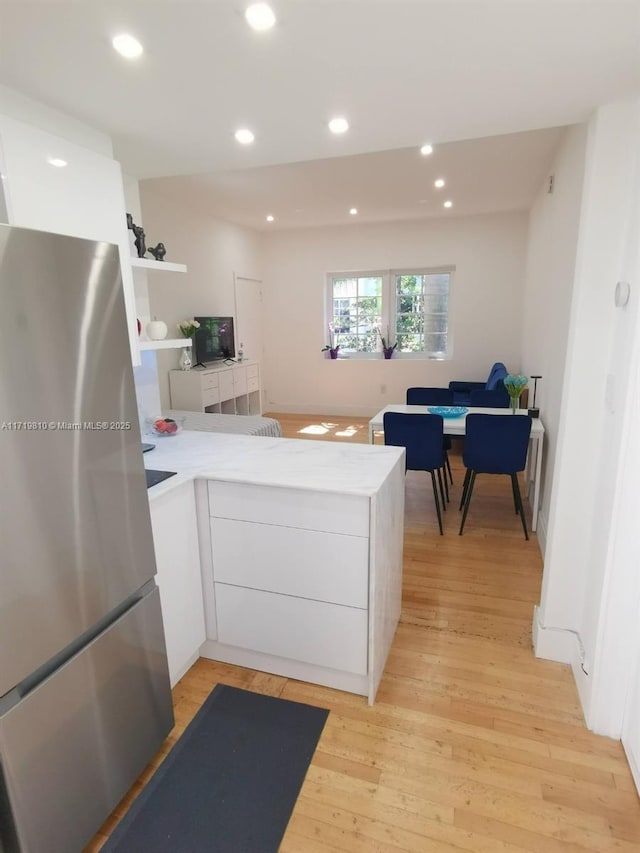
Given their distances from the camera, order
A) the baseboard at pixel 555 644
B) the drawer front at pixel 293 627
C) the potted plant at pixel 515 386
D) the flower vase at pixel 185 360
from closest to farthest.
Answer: the drawer front at pixel 293 627 → the baseboard at pixel 555 644 → the potted plant at pixel 515 386 → the flower vase at pixel 185 360

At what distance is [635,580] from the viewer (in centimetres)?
158

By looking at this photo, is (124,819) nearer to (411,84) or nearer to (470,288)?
(411,84)

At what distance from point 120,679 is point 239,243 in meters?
6.21

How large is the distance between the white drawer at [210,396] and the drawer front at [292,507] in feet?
11.7

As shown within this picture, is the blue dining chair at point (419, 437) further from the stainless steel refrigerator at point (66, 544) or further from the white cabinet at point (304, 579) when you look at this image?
the stainless steel refrigerator at point (66, 544)

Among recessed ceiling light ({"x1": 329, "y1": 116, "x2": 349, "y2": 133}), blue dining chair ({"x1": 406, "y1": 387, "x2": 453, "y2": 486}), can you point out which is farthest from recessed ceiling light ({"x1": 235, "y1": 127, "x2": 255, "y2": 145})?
blue dining chair ({"x1": 406, "y1": 387, "x2": 453, "y2": 486})

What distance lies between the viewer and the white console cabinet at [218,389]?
533cm

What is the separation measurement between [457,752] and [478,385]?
4.91 m

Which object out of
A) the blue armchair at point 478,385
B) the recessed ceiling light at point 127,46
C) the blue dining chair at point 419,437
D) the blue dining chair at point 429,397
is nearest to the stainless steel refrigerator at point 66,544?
the recessed ceiling light at point 127,46

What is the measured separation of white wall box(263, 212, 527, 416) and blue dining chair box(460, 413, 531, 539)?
11.3 ft

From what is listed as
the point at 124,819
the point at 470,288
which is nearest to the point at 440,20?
the point at 124,819

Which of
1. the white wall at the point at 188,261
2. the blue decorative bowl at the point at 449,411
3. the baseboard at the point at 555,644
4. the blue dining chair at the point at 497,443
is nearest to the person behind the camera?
the baseboard at the point at 555,644

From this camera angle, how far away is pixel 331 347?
730 centimetres

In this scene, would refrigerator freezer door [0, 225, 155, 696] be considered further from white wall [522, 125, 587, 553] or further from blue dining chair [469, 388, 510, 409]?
blue dining chair [469, 388, 510, 409]
